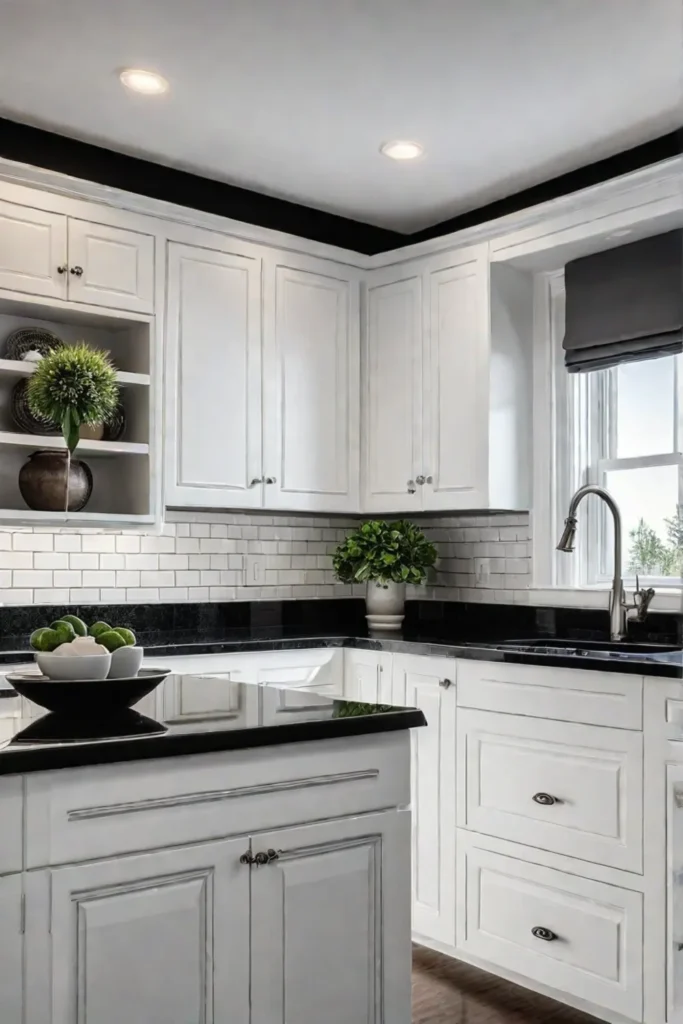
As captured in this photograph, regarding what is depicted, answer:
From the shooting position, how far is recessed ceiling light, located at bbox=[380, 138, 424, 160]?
12.0ft

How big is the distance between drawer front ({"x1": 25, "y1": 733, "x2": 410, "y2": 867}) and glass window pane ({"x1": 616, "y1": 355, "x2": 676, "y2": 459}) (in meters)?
2.36

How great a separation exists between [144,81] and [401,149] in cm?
97

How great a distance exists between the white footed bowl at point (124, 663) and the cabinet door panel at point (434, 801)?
162 cm

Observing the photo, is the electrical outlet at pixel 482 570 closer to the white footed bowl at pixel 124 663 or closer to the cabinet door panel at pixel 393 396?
the cabinet door panel at pixel 393 396

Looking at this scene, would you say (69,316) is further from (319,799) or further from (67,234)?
(319,799)

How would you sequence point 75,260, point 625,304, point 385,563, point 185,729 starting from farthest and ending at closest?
point 385,563 < point 625,304 < point 75,260 < point 185,729

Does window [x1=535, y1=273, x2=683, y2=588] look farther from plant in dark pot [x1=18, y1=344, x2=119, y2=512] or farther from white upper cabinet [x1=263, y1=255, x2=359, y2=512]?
plant in dark pot [x1=18, y1=344, x2=119, y2=512]

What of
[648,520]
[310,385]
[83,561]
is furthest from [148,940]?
[310,385]

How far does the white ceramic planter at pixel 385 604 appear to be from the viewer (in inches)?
166

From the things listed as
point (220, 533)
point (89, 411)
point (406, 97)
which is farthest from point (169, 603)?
point (406, 97)

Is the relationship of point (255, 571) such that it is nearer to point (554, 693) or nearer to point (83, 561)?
point (83, 561)

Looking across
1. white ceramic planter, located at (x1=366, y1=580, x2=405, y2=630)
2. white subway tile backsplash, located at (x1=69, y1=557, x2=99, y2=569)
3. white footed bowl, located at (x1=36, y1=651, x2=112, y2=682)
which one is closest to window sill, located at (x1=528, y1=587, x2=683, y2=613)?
white ceramic planter, located at (x1=366, y1=580, x2=405, y2=630)

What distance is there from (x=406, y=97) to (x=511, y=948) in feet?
8.88

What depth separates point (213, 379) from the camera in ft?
12.9
